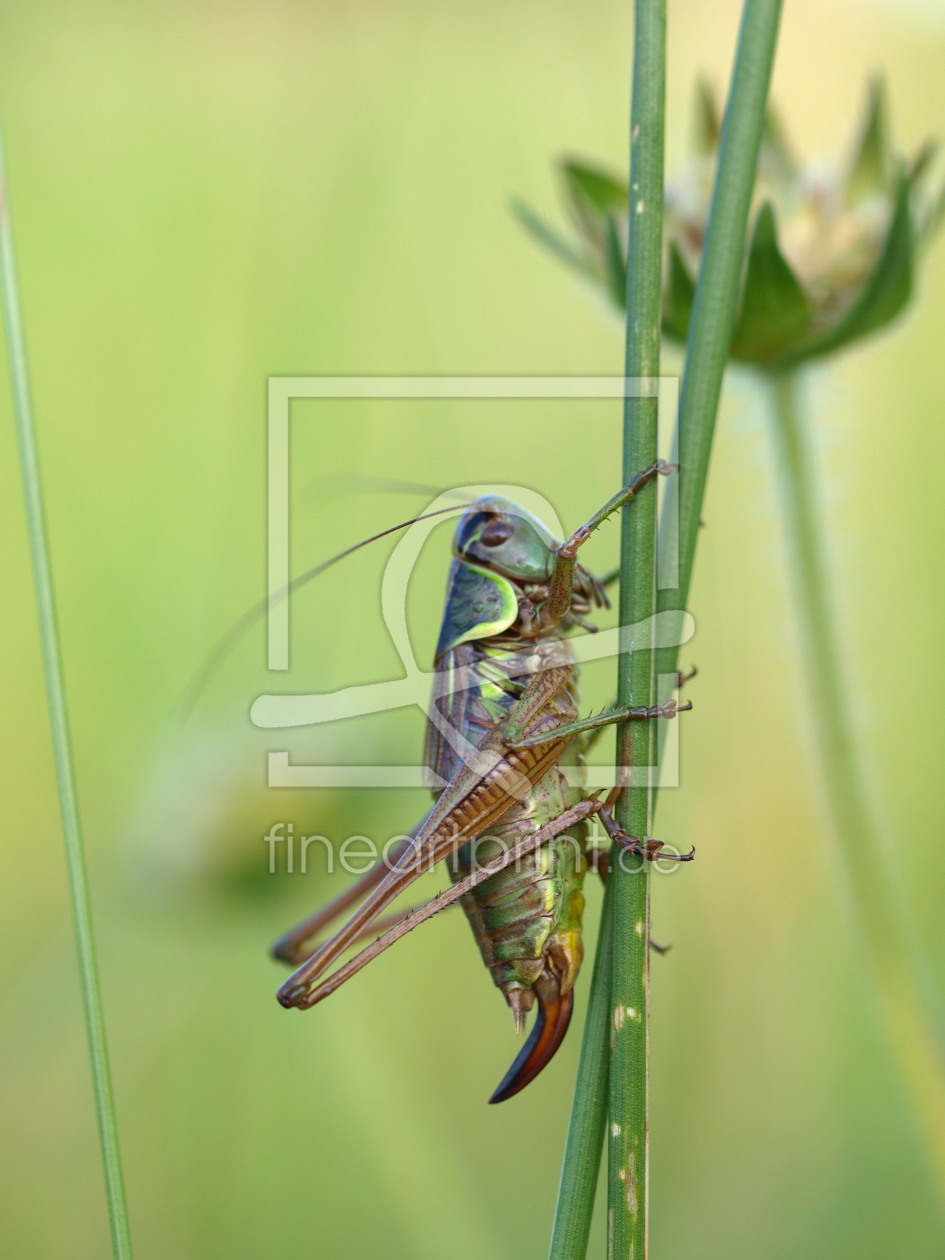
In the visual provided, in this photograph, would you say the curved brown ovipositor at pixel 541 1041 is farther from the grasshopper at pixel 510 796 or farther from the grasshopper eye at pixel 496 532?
the grasshopper eye at pixel 496 532

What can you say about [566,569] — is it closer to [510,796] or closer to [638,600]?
[510,796]

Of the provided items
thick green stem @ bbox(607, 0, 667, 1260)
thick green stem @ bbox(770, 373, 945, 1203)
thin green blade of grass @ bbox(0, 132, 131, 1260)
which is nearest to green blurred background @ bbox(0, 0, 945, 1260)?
thick green stem @ bbox(770, 373, 945, 1203)

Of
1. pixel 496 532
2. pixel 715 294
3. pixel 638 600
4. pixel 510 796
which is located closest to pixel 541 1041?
pixel 510 796

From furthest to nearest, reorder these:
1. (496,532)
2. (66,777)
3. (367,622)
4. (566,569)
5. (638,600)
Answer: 1. (367,622)
2. (496,532)
3. (566,569)
4. (66,777)
5. (638,600)

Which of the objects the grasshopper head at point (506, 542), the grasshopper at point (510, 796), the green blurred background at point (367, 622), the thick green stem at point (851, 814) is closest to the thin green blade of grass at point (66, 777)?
the grasshopper at point (510, 796)

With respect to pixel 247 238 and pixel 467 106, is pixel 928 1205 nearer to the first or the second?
pixel 247 238

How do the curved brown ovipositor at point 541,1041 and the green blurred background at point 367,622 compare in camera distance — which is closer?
the curved brown ovipositor at point 541,1041
